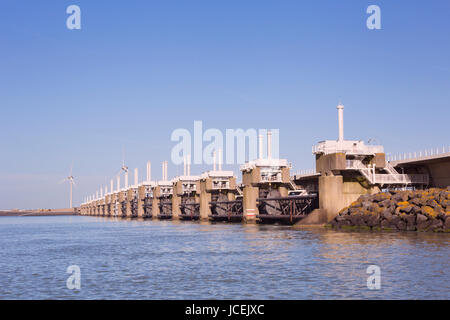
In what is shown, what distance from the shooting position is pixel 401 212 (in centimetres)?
5788

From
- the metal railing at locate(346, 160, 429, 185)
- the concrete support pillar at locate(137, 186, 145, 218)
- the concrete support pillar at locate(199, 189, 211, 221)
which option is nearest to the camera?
the metal railing at locate(346, 160, 429, 185)

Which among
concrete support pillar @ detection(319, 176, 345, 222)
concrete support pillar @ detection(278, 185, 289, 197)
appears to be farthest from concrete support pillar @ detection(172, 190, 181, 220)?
concrete support pillar @ detection(319, 176, 345, 222)

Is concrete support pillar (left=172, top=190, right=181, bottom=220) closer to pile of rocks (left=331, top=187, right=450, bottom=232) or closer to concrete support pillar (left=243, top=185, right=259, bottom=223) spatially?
concrete support pillar (left=243, top=185, right=259, bottom=223)

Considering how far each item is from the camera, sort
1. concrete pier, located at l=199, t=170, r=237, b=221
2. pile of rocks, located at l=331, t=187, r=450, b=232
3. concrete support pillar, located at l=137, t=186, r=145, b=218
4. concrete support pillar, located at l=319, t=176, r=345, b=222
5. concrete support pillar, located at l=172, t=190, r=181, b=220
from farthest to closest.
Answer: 1. concrete support pillar, located at l=137, t=186, r=145, b=218
2. concrete support pillar, located at l=172, t=190, r=181, b=220
3. concrete pier, located at l=199, t=170, r=237, b=221
4. concrete support pillar, located at l=319, t=176, r=345, b=222
5. pile of rocks, located at l=331, t=187, r=450, b=232

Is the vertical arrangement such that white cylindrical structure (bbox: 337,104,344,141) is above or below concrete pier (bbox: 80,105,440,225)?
above

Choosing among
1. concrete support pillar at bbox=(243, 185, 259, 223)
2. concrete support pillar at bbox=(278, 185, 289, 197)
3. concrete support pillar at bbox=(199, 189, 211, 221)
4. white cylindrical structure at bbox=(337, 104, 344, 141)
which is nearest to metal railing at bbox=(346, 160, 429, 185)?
white cylindrical structure at bbox=(337, 104, 344, 141)

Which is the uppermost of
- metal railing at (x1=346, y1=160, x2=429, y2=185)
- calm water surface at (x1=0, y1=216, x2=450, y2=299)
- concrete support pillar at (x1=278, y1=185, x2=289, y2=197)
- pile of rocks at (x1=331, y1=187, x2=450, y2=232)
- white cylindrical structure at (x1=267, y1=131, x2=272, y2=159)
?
white cylindrical structure at (x1=267, y1=131, x2=272, y2=159)

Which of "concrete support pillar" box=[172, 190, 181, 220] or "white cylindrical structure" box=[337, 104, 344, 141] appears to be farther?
"concrete support pillar" box=[172, 190, 181, 220]

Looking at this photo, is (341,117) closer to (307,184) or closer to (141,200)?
(307,184)

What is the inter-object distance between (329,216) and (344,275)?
41.3 meters

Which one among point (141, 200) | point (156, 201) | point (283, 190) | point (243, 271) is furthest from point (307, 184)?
point (141, 200)

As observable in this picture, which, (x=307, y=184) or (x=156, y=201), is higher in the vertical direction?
(x=307, y=184)

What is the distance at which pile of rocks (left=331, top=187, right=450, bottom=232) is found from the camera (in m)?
53.2
